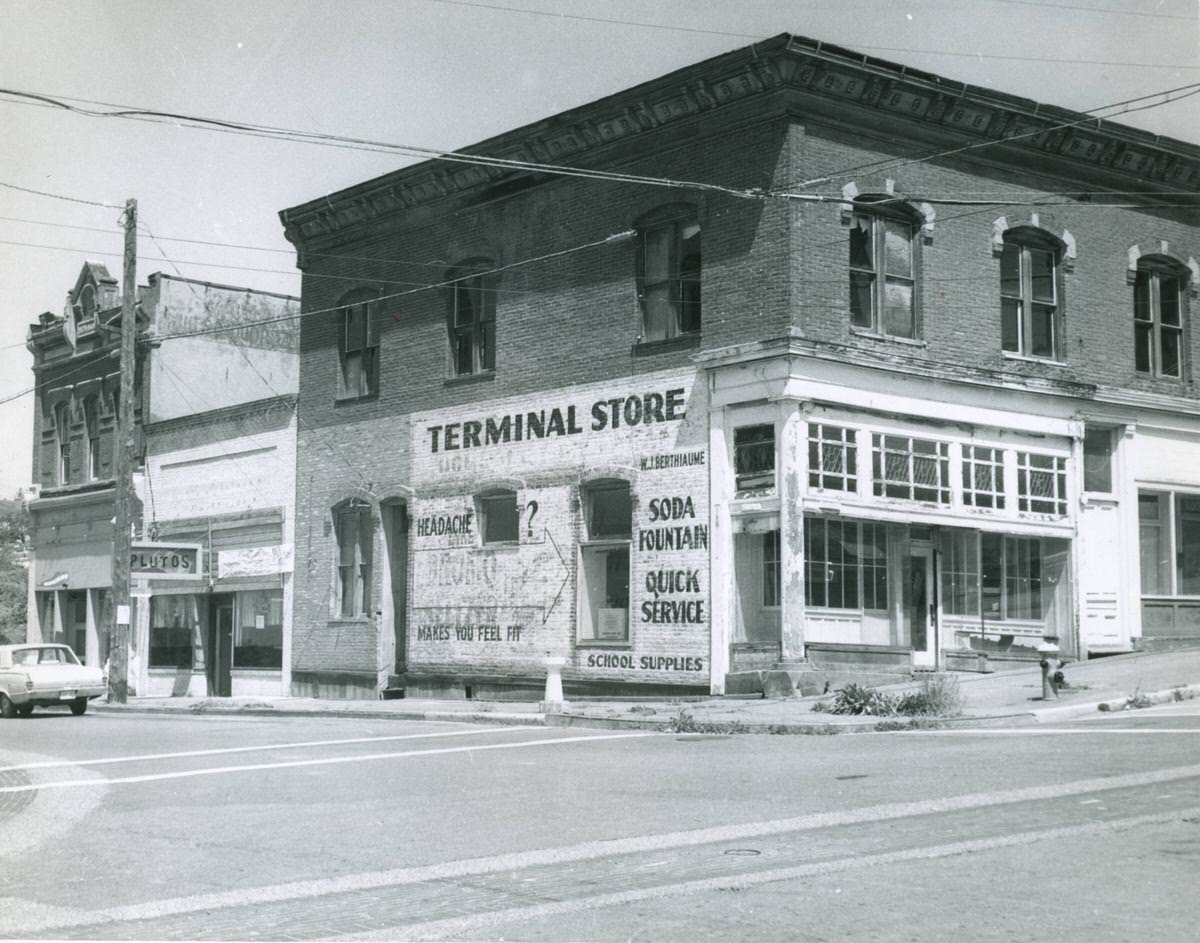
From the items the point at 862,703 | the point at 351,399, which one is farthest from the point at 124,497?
the point at 862,703

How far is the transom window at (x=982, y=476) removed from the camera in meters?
22.9

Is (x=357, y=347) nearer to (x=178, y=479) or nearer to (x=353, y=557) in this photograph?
(x=353, y=557)

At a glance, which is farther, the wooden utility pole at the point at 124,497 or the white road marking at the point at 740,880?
the wooden utility pole at the point at 124,497

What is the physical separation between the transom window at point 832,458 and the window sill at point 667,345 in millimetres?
2543

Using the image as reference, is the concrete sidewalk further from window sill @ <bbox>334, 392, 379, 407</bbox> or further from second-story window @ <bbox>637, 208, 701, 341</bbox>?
window sill @ <bbox>334, 392, 379, 407</bbox>

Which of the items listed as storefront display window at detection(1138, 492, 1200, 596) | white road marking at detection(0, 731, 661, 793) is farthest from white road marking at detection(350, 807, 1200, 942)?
storefront display window at detection(1138, 492, 1200, 596)

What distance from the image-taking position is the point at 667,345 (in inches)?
897

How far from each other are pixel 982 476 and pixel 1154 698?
223 inches

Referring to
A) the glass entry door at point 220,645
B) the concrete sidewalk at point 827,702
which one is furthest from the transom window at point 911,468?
the glass entry door at point 220,645

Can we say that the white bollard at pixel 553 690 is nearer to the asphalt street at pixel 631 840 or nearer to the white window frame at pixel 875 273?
the asphalt street at pixel 631 840

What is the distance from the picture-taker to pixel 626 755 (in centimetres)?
1463

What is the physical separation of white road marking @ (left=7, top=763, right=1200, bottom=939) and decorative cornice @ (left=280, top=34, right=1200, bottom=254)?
506 inches

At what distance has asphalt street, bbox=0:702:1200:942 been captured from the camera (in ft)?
22.9

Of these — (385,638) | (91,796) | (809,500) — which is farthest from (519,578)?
(91,796)
